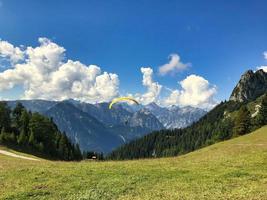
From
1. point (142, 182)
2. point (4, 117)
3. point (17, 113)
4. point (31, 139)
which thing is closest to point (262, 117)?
point (31, 139)

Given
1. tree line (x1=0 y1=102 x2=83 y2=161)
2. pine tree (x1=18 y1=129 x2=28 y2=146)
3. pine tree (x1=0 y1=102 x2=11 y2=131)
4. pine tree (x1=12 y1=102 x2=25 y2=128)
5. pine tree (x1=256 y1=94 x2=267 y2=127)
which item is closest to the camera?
pine tree (x1=18 y1=129 x2=28 y2=146)

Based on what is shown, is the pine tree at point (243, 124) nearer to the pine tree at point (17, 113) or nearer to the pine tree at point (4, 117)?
the pine tree at point (17, 113)

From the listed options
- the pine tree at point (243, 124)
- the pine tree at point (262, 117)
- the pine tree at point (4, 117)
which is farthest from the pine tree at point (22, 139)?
the pine tree at point (262, 117)

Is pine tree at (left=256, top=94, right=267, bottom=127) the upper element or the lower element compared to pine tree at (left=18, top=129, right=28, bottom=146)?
upper

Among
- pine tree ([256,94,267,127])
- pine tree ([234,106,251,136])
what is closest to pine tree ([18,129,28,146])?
pine tree ([234,106,251,136])

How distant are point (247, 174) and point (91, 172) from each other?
48.4 feet

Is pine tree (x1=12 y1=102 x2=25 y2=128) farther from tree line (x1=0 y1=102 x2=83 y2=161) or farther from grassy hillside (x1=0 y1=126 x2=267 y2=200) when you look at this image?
grassy hillside (x1=0 y1=126 x2=267 y2=200)

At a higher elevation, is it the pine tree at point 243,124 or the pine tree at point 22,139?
the pine tree at point 243,124

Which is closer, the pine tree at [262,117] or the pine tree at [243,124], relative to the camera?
the pine tree at [243,124]

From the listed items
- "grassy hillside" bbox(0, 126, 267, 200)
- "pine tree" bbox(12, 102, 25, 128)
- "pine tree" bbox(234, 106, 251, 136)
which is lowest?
"grassy hillside" bbox(0, 126, 267, 200)

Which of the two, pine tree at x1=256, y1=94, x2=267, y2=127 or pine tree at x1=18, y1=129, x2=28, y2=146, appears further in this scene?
pine tree at x1=256, y1=94, x2=267, y2=127

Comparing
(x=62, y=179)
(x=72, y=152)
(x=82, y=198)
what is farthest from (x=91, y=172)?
(x=72, y=152)

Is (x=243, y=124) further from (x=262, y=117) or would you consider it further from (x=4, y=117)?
(x=4, y=117)

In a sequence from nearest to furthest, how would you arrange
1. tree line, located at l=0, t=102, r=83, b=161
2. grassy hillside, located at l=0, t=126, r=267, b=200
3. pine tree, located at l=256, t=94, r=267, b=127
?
1. grassy hillside, located at l=0, t=126, r=267, b=200
2. tree line, located at l=0, t=102, r=83, b=161
3. pine tree, located at l=256, t=94, r=267, b=127
